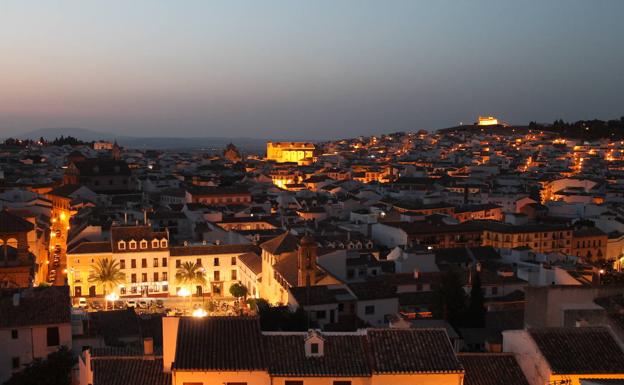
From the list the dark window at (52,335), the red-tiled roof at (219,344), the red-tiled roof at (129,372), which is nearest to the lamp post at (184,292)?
the dark window at (52,335)

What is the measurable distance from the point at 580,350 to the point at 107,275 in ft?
113

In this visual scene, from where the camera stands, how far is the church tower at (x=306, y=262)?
36531mm

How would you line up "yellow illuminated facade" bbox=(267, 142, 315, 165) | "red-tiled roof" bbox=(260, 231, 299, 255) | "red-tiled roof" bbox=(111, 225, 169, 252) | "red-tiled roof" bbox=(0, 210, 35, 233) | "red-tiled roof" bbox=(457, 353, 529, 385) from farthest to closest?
"yellow illuminated facade" bbox=(267, 142, 315, 165) → "red-tiled roof" bbox=(111, 225, 169, 252) → "red-tiled roof" bbox=(260, 231, 299, 255) → "red-tiled roof" bbox=(0, 210, 35, 233) → "red-tiled roof" bbox=(457, 353, 529, 385)

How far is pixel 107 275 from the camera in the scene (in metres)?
44.6

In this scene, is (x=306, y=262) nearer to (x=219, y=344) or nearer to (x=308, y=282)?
(x=308, y=282)

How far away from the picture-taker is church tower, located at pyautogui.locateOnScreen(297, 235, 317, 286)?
36531 mm

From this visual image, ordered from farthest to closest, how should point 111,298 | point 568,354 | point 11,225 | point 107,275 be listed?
point 107,275 → point 111,298 → point 11,225 → point 568,354

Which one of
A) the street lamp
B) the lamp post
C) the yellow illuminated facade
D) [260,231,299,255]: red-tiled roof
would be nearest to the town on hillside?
[260,231,299,255]: red-tiled roof

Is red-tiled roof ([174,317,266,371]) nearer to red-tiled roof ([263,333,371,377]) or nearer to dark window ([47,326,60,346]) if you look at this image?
red-tiled roof ([263,333,371,377])

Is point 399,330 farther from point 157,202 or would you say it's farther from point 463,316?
point 157,202

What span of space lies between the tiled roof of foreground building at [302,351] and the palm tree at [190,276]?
29753 millimetres

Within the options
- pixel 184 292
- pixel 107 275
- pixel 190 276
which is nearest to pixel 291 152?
pixel 184 292

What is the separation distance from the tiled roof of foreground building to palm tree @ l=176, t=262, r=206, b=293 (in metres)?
29.8

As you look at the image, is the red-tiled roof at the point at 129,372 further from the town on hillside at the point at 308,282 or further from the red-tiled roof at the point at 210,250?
the red-tiled roof at the point at 210,250
